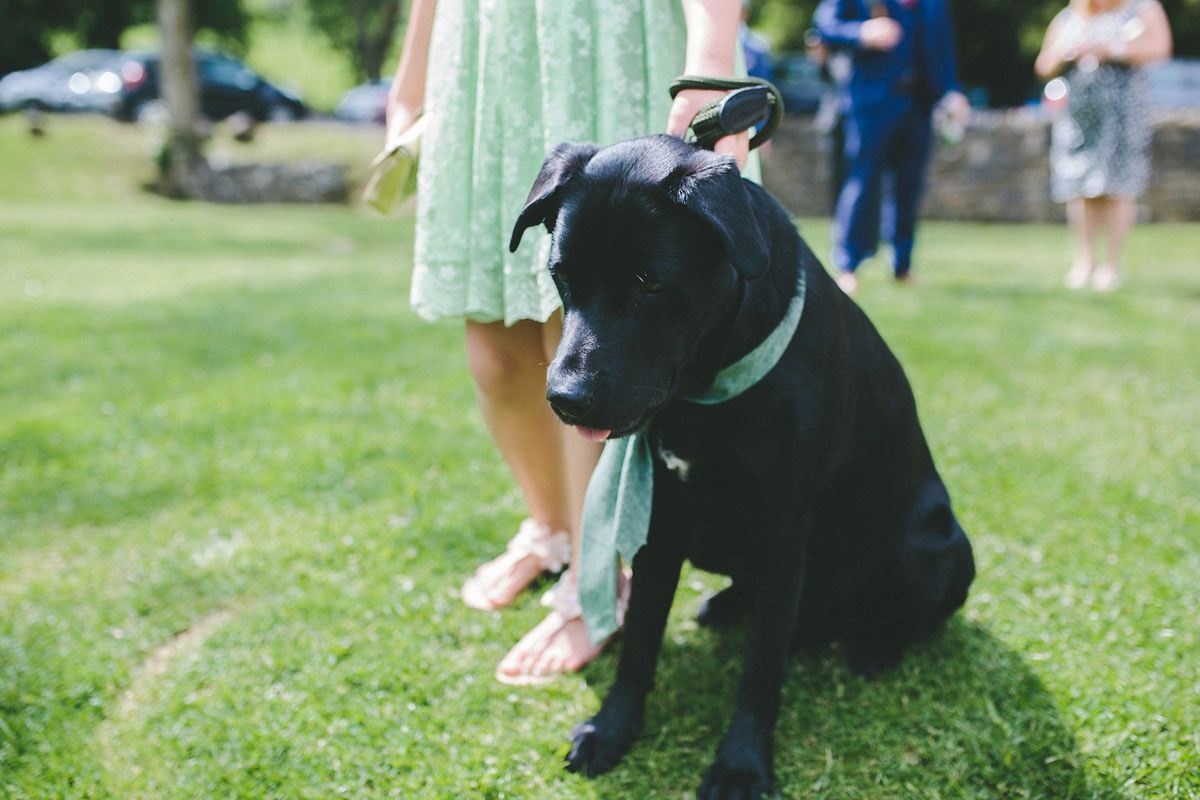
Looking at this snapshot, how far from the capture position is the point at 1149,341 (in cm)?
557

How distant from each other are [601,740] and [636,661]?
19 centimetres

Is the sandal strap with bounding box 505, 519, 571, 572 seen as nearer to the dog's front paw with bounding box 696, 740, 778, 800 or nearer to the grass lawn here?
the grass lawn

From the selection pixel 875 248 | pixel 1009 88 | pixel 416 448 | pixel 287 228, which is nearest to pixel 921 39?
pixel 875 248

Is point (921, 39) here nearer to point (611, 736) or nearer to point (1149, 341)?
point (1149, 341)

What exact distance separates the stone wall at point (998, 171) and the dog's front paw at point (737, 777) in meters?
11.9

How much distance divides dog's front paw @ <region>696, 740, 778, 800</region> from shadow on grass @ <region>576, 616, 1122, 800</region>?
6 cm

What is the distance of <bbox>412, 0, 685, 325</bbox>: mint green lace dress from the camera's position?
212 cm

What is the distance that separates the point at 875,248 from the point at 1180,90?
535 inches

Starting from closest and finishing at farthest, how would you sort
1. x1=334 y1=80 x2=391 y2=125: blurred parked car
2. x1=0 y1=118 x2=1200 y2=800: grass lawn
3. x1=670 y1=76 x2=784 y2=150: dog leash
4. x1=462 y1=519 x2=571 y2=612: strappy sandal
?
x1=670 y1=76 x2=784 y2=150: dog leash, x1=0 y1=118 x2=1200 y2=800: grass lawn, x1=462 y1=519 x2=571 y2=612: strappy sandal, x1=334 y1=80 x2=391 y2=125: blurred parked car

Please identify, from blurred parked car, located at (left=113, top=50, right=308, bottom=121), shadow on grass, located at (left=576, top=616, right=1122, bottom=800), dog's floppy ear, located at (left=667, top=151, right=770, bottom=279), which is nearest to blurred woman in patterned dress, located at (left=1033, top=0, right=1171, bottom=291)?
shadow on grass, located at (left=576, top=616, right=1122, bottom=800)

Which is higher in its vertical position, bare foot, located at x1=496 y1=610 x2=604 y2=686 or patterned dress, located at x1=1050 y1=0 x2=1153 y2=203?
patterned dress, located at x1=1050 y1=0 x2=1153 y2=203

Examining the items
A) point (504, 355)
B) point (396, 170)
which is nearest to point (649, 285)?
point (504, 355)

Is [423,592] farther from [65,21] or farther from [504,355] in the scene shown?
[65,21]

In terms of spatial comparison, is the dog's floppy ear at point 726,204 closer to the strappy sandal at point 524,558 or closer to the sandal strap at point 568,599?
the sandal strap at point 568,599
